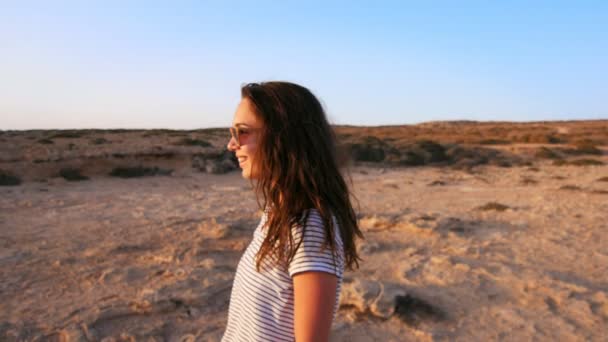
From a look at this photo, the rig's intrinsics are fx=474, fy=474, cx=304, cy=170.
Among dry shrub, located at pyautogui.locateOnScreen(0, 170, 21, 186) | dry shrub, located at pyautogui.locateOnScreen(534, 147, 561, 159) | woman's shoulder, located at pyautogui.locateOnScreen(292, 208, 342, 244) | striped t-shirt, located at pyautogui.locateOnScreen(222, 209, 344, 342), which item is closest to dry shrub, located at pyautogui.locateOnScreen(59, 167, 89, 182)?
dry shrub, located at pyautogui.locateOnScreen(0, 170, 21, 186)

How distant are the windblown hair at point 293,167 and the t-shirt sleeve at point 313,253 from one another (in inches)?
0.7

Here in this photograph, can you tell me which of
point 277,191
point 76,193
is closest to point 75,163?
point 76,193

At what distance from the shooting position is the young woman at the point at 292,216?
1001mm

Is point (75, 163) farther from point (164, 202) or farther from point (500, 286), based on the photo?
point (500, 286)

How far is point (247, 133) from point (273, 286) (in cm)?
38

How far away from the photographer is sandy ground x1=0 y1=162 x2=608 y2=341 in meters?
3.38

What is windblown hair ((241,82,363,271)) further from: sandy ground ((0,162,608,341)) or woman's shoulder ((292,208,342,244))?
sandy ground ((0,162,608,341))

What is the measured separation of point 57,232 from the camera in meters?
5.94

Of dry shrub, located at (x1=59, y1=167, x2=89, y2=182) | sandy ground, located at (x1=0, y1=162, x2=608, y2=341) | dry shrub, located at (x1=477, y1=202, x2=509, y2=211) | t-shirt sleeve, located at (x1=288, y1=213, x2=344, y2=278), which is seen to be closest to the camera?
t-shirt sleeve, located at (x1=288, y1=213, x2=344, y2=278)

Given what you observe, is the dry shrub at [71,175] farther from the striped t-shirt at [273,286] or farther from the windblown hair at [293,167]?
the windblown hair at [293,167]

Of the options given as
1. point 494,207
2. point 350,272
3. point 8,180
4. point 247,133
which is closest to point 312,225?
point 247,133

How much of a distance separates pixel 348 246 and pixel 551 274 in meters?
3.93

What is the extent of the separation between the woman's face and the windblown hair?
17 millimetres

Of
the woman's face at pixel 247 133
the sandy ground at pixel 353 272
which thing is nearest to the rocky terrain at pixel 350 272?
the sandy ground at pixel 353 272
